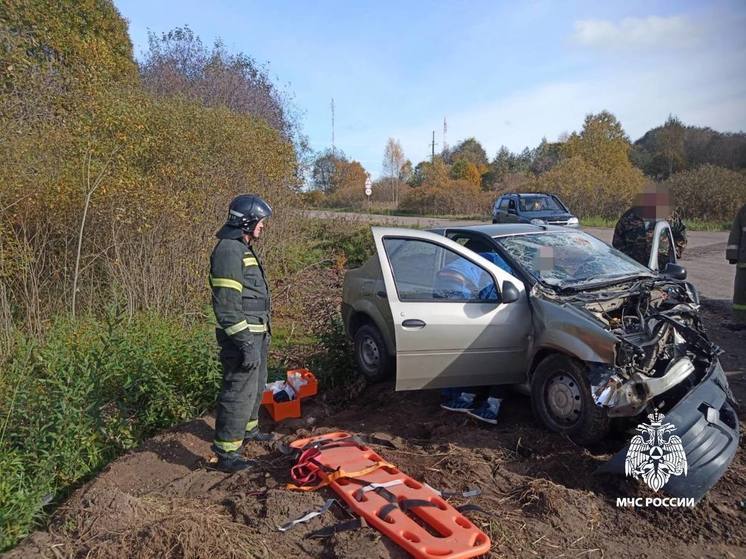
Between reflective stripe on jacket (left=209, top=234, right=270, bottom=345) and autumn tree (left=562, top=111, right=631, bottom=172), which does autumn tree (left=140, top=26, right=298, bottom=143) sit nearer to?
reflective stripe on jacket (left=209, top=234, right=270, bottom=345)

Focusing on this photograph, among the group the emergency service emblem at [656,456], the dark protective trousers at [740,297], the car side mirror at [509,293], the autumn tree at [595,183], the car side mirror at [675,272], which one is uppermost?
the autumn tree at [595,183]

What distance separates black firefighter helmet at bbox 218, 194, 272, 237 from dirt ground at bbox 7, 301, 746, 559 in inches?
66.2

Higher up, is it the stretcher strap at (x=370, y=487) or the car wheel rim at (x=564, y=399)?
the car wheel rim at (x=564, y=399)

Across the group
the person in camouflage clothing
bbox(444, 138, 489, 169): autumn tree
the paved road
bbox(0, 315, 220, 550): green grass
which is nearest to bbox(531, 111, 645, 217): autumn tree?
the paved road

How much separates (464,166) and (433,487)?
47126mm

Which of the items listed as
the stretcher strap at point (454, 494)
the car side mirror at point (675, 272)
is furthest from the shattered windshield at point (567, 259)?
the stretcher strap at point (454, 494)

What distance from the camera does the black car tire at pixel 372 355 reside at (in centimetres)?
522

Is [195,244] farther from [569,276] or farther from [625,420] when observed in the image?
[625,420]

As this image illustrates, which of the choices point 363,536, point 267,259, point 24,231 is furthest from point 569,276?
point 267,259

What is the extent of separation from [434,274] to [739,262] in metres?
4.83

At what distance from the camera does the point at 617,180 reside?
2733 cm

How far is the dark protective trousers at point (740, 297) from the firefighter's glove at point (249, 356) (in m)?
6.34

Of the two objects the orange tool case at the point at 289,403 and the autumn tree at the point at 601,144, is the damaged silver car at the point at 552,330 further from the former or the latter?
the autumn tree at the point at 601,144

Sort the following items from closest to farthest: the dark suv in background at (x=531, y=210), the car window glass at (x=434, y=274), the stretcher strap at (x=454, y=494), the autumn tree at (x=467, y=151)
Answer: the stretcher strap at (x=454, y=494) → the car window glass at (x=434, y=274) → the dark suv in background at (x=531, y=210) → the autumn tree at (x=467, y=151)
